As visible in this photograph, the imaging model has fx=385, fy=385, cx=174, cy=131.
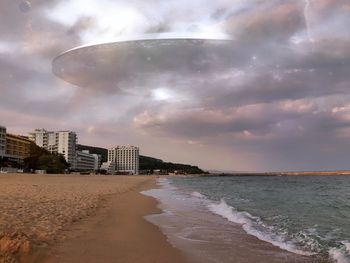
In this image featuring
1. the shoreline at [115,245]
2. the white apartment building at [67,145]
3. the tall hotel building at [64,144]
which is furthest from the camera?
the tall hotel building at [64,144]

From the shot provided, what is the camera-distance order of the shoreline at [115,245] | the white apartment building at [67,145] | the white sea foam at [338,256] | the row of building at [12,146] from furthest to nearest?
1. the white apartment building at [67,145]
2. the row of building at [12,146]
3. the white sea foam at [338,256]
4. the shoreline at [115,245]

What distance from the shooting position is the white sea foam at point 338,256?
8.39 meters

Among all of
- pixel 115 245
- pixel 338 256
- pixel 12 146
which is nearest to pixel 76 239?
pixel 115 245

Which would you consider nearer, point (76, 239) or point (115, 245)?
point (115, 245)

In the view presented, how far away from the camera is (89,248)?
7.96m

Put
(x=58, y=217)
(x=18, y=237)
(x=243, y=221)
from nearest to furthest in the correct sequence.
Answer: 1. (x=18, y=237)
2. (x=58, y=217)
3. (x=243, y=221)

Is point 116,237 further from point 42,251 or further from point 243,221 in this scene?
point 243,221

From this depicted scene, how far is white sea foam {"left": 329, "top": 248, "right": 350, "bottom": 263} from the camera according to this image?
839cm

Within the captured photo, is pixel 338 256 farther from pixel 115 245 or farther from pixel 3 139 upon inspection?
pixel 3 139

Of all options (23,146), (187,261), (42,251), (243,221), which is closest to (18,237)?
(42,251)

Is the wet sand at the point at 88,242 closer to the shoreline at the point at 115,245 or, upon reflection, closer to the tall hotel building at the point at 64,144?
the shoreline at the point at 115,245

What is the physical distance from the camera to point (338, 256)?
8.73 meters

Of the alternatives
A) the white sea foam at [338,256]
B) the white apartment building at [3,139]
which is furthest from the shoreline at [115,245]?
the white apartment building at [3,139]

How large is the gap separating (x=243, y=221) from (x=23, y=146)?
438 feet
